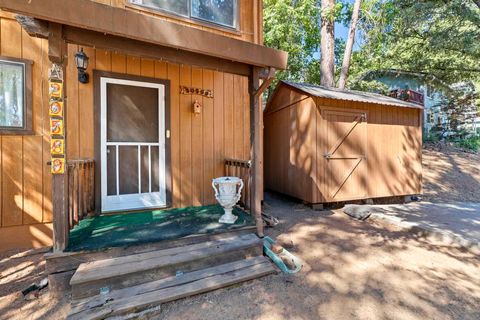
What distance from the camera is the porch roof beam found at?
6.82 ft

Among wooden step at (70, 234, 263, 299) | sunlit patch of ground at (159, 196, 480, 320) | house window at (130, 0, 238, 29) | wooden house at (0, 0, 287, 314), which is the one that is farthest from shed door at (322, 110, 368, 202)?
wooden step at (70, 234, 263, 299)

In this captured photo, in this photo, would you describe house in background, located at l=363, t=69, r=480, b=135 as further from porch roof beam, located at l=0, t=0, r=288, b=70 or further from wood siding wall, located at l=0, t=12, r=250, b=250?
porch roof beam, located at l=0, t=0, r=288, b=70

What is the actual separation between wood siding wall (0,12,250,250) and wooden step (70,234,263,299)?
5.02 ft

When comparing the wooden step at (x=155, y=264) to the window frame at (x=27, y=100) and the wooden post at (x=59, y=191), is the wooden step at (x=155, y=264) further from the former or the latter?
the window frame at (x=27, y=100)

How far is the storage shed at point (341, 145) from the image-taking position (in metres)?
5.20

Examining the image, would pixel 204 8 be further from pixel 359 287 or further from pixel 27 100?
pixel 359 287

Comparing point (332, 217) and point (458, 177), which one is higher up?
point (458, 177)

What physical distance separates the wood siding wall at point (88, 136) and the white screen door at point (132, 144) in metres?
0.18

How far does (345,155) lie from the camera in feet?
17.7

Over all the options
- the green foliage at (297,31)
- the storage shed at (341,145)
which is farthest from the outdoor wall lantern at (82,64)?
the green foliage at (297,31)

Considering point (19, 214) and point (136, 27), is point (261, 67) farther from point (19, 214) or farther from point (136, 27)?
point (19, 214)

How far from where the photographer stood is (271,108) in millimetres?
6809

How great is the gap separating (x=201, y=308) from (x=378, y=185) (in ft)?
17.0

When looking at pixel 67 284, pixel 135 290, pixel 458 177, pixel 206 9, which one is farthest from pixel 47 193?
pixel 458 177
